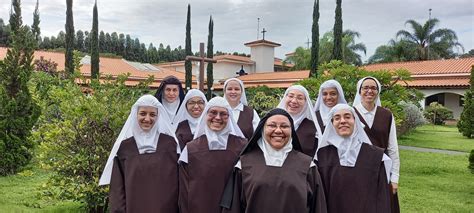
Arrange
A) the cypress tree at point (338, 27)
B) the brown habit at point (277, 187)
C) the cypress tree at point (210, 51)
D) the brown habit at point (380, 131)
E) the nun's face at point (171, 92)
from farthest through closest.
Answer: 1. the cypress tree at point (210, 51)
2. the cypress tree at point (338, 27)
3. the nun's face at point (171, 92)
4. the brown habit at point (380, 131)
5. the brown habit at point (277, 187)

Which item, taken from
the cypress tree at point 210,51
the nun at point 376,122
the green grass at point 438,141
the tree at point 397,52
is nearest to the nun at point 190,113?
the nun at point 376,122

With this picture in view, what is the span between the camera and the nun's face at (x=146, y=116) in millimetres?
3240

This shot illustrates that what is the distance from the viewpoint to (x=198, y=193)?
120 inches

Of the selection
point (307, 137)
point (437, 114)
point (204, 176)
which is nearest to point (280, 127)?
point (204, 176)

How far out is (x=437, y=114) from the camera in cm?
2172

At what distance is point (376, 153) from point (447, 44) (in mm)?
35632

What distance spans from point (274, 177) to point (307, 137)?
45.7 inches

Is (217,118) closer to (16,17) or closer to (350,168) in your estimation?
(350,168)

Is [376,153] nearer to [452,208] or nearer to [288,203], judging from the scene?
[288,203]

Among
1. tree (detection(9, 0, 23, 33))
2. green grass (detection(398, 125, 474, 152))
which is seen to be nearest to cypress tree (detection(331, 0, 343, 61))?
green grass (detection(398, 125, 474, 152))

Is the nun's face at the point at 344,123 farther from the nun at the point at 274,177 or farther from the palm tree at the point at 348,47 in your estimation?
the palm tree at the point at 348,47

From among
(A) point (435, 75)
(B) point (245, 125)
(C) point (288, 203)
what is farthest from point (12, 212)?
(A) point (435, 75)

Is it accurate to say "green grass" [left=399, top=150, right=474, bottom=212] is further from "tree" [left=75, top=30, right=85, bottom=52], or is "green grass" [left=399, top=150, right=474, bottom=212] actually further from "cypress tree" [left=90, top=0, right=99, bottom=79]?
"tree" [left=75, top=30, right=85, bottom=52]

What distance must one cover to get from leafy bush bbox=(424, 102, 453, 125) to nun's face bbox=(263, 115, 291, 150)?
20.8 m
